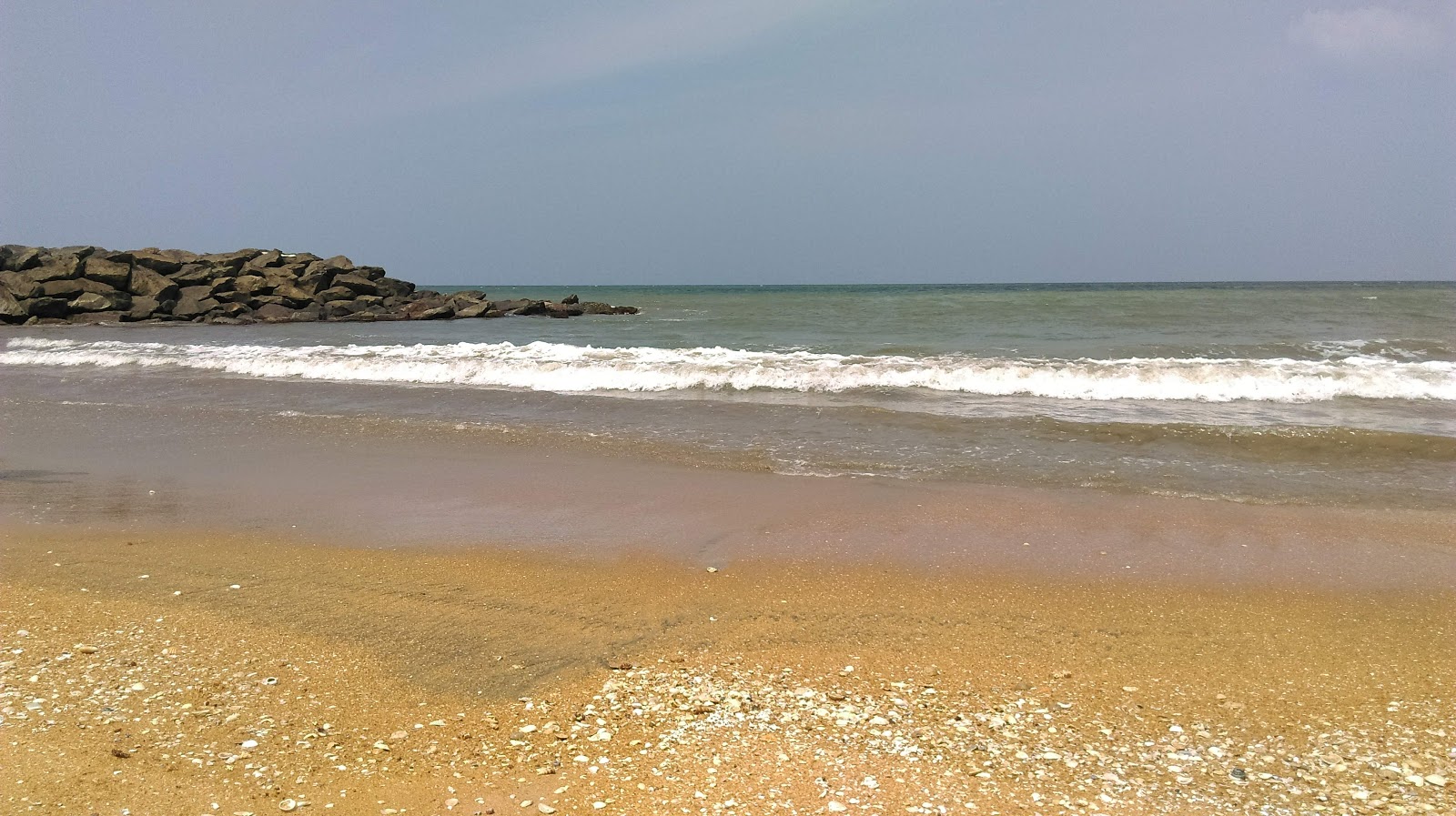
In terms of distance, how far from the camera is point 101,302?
29.3 meters

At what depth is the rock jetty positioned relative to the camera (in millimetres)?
29062

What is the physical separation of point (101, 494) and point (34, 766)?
4.68 meters

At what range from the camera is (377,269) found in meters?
37.1

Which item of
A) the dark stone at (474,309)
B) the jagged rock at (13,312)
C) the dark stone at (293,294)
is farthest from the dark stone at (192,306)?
the dark stone at (474,309)

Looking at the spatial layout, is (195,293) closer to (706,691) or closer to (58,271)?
(58,271)

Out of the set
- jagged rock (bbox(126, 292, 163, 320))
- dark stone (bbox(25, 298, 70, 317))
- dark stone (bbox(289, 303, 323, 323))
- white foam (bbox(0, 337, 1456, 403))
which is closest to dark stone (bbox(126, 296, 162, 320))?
jagged rock (bbox(126, 292, 163, 320))

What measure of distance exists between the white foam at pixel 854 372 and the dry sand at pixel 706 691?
7459mm

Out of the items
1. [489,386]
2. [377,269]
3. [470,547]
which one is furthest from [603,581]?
[377,269]

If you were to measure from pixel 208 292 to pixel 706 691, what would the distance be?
33384mm

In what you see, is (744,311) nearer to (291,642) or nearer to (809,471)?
(809,471)

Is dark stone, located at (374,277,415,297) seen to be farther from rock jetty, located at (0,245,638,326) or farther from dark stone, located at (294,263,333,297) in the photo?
dark stone, located at (294,263,333,297)

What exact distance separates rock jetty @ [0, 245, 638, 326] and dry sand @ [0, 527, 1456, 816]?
2879 centimetres

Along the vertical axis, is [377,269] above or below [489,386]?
above

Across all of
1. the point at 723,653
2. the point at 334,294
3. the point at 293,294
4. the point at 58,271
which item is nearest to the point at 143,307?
the point at 58,271
